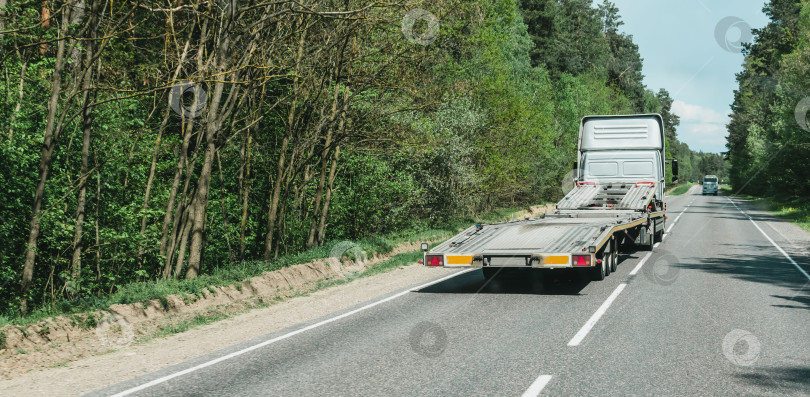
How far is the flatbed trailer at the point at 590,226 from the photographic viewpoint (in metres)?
10.7

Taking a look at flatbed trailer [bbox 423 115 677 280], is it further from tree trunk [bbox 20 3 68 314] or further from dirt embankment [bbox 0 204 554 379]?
tree trunk [bbox 20 3 68 314]

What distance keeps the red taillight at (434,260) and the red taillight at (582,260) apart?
227 cm

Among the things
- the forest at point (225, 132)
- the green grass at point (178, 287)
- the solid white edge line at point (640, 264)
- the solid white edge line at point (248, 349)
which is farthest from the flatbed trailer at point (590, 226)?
the forest at point (225, 132)

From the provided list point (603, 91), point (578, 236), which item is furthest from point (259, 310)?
point (603, 91)

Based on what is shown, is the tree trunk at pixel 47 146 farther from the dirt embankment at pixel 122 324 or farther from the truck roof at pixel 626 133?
the truck roof at pixel 626 133

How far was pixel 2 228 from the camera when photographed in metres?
12.9

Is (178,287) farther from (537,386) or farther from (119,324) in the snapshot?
(537,386)

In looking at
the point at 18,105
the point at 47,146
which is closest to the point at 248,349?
the point at 47,146

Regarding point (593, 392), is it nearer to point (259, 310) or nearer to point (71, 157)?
point (259, 310)

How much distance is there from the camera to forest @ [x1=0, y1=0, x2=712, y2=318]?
39.1 feet

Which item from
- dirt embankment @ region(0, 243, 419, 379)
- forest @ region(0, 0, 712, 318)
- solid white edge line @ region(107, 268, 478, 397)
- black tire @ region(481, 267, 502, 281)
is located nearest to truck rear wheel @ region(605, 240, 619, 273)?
black tire @ region(481, 267, 502, 281)

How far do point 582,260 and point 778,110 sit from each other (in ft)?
158

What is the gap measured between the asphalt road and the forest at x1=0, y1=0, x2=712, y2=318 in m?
4.10

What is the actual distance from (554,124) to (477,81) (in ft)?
69.9
